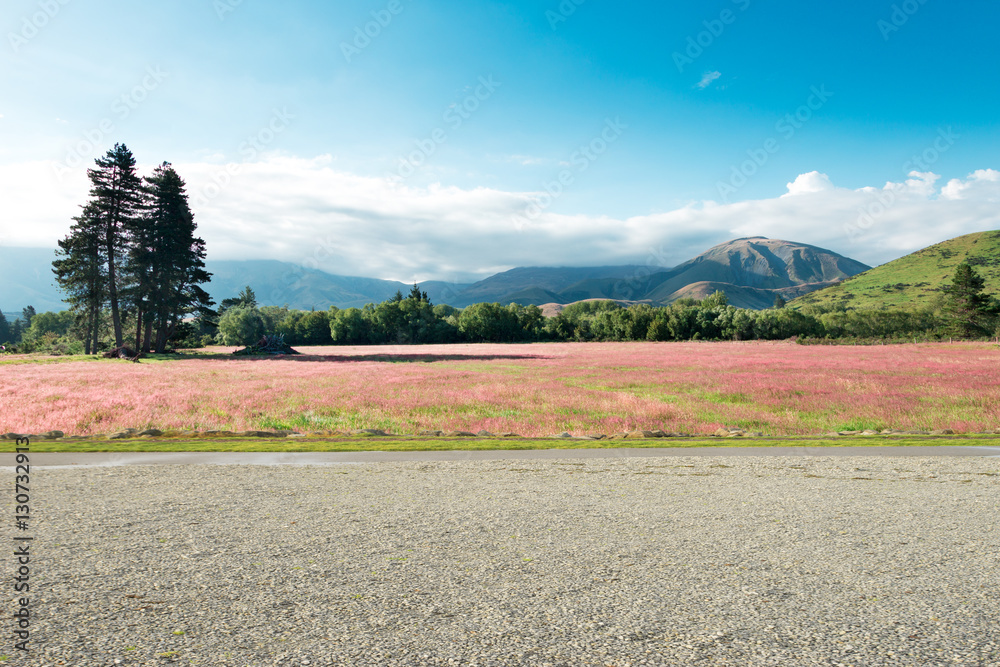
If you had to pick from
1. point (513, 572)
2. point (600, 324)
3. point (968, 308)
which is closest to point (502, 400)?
point (513, 572)

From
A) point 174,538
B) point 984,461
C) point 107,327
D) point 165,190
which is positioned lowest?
point 984,461

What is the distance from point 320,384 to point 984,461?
1198 inches

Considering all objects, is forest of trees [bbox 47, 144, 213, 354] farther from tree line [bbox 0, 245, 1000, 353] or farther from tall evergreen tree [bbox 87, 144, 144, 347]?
tree line [bbox 0, 245, 1000, 353]

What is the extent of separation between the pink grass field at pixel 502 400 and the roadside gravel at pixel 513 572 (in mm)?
8690

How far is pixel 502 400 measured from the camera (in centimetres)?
2552

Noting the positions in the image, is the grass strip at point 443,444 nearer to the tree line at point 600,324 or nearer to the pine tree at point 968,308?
the tree line at point 600,324

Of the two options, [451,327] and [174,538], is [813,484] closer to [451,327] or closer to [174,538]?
[174,538]

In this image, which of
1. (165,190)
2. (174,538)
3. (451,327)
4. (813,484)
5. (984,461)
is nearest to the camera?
(174,538)

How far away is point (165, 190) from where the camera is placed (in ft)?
198

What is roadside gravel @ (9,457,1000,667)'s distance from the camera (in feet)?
15.6

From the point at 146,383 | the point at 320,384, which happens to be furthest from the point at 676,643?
the point at 146,383

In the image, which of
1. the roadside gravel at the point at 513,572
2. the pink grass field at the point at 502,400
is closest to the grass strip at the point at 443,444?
the pink grass field at the point at 502,400

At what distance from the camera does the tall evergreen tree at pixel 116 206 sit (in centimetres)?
5336

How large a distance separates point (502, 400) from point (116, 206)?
2100 inches
